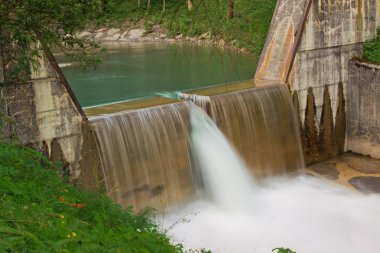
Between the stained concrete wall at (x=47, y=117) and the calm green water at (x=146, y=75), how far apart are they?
3518mm

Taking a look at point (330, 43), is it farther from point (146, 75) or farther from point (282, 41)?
point (146, 75)

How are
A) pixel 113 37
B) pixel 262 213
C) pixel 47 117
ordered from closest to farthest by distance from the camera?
pixel 47 117, pixel 262 213, pixel 113 37

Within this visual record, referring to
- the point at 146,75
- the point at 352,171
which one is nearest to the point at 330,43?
the point at 352,171

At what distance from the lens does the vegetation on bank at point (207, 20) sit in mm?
16891

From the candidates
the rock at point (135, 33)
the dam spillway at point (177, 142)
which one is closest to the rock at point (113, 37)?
the rock at point (135, 33)

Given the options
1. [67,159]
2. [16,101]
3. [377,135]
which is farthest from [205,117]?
[377,135]

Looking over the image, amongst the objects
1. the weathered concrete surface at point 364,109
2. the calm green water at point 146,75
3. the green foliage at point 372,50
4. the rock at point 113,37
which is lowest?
the weathered concrete surface at point 364,109

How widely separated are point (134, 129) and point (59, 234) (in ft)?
15.2

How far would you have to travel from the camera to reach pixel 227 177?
915cm

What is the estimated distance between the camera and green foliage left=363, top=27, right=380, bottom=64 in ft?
36.4

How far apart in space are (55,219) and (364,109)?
8849 mm

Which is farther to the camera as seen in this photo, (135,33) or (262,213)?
(135,33)

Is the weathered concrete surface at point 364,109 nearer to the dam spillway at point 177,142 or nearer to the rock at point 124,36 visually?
the dam spillway at point 177,142

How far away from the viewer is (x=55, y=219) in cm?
382
